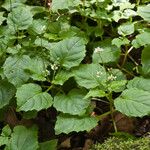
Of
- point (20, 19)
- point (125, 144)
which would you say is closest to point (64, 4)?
point (20, 19)

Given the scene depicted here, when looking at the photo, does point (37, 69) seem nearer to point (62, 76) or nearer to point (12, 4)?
point (62, 76)

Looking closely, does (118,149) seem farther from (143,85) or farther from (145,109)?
(143,85)

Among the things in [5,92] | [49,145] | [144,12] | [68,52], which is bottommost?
[49,145]

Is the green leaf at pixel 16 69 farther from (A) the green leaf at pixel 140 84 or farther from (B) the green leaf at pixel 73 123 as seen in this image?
(A) the green leaf at pixel 140 84

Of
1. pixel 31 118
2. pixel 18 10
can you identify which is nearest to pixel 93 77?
pixel 31 118

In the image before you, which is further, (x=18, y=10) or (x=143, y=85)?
(x=18, y=10)

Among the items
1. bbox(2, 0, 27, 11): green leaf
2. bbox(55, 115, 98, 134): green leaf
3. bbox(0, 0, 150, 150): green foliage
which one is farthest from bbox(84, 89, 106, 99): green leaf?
bbox(2, 0, 27, 11): green leaf

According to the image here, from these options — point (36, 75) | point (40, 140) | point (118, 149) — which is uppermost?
point (36, 75)
